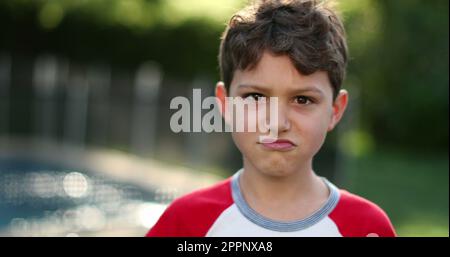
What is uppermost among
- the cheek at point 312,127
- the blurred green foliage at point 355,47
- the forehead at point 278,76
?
the blurred green foliage at point 355,47

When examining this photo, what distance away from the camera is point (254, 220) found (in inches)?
84.3

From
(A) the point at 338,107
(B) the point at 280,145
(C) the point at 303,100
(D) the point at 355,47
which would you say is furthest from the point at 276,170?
(D) the point at 355,47

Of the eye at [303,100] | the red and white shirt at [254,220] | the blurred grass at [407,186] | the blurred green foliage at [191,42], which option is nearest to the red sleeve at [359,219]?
the red and white shirt at [254,220]

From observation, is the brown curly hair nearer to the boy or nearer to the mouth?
the boy

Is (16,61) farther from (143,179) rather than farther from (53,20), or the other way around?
(143,179)

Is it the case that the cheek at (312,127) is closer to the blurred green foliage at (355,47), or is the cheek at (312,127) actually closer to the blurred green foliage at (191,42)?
the blurred green foliage at (355,47)

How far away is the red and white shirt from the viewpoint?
2.11m

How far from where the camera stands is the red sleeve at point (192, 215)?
→ 215 centimetres

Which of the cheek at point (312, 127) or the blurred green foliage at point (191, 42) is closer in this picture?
the cheek at point (312, 127)

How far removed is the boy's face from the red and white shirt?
15 centimetres

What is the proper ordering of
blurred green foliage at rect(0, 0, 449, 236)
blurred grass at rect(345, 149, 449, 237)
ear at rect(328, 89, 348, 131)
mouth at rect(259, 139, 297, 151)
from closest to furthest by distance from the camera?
mouth at rect(259, 139, 297, 151) → ear at rect(328, 89, 348, 131) → blurred grass at rect(345, 149, 449, 237) → blurred green foliage at rect(0, 0, 449, 236)

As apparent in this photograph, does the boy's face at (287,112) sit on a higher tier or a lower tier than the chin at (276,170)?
higher

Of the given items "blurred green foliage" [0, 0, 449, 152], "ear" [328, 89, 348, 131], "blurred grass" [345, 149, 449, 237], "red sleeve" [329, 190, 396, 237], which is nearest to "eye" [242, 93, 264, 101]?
"ear" [328, 89, 348, 131]
